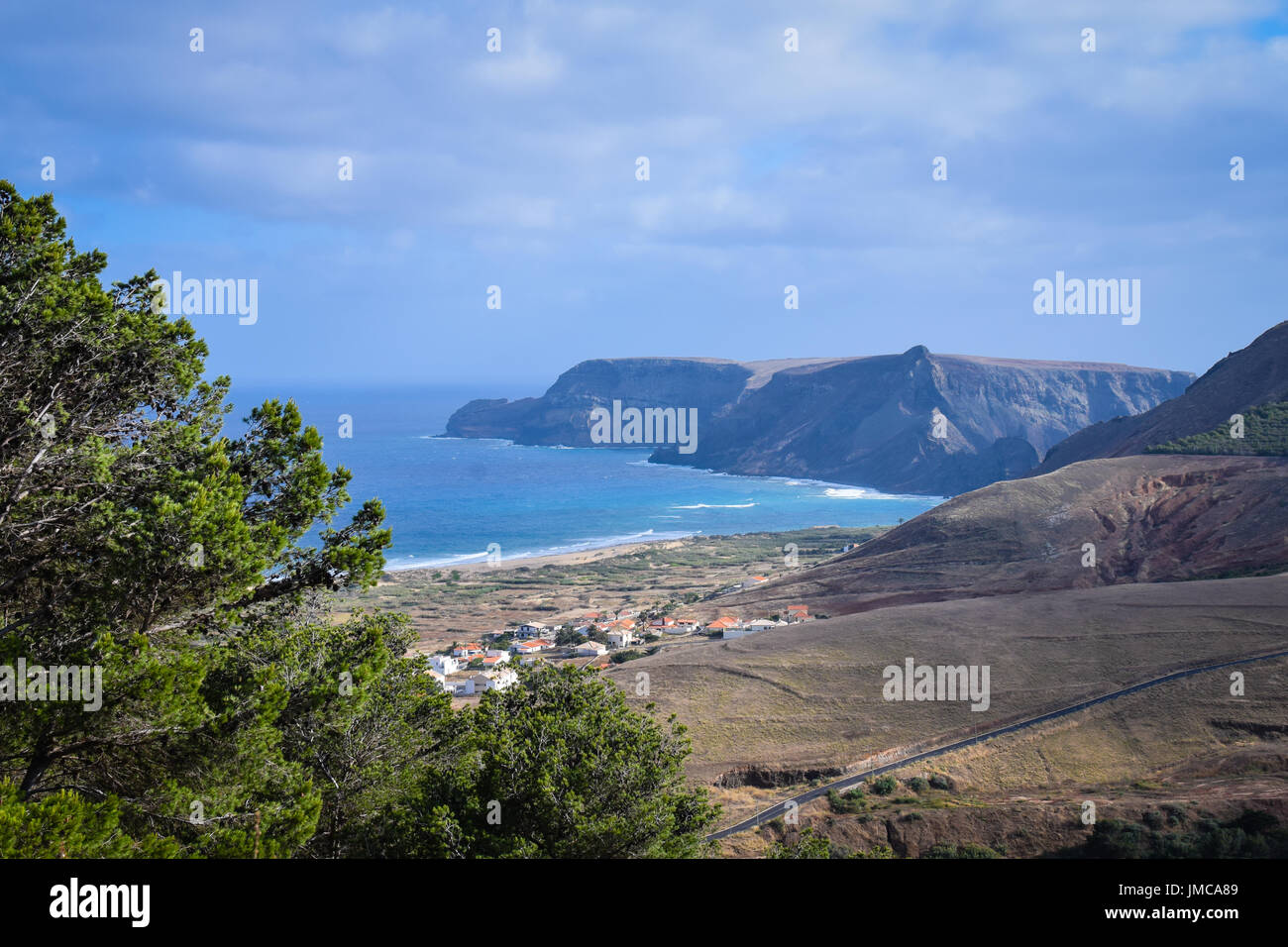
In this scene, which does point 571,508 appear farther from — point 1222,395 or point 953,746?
point 953,746

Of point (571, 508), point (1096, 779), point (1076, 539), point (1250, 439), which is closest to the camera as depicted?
point (1096, 779)

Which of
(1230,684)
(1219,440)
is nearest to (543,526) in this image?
(1219,440)

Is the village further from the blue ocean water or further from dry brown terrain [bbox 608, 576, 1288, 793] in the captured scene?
the blue ocean water

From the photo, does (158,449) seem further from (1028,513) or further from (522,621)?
(1028,513)

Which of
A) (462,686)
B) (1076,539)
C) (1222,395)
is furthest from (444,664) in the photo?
(1222,395)

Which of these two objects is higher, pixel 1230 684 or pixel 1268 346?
pixel 1268 346

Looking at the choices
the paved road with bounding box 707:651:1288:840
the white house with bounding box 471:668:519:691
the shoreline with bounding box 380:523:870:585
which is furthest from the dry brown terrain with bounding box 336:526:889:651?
the paved road with bounding box 707:651:1288:840
